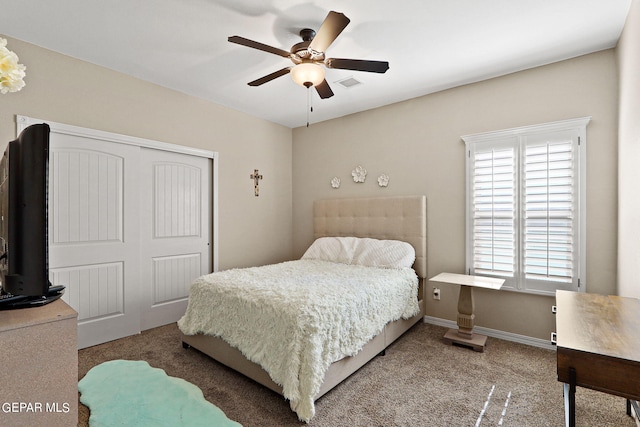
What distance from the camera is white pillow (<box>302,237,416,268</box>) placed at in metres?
3.54

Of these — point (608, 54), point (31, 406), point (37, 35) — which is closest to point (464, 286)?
point (608, 54)

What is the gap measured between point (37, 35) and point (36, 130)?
2.27 metres

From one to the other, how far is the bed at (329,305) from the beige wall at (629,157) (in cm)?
168

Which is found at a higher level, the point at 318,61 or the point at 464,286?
the point at 318,61

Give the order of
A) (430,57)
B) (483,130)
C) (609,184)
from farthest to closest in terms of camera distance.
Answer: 1. (483,130)
2. (430,57)
3. (609,184)

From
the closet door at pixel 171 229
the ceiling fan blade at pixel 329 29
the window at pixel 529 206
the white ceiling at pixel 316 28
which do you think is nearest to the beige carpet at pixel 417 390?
the closet door at pixel 171 229

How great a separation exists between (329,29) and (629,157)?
2321 mm

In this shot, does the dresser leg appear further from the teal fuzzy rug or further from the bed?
the teal fuzzy rug

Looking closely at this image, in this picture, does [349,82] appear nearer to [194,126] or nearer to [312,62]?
[312,62]

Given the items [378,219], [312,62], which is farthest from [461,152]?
[312,62]

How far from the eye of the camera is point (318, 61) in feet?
7.93

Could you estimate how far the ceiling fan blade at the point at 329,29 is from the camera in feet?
6.17

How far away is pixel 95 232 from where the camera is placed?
9.98 feet

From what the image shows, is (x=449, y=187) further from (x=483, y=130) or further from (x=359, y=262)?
(x=359, y=262)
